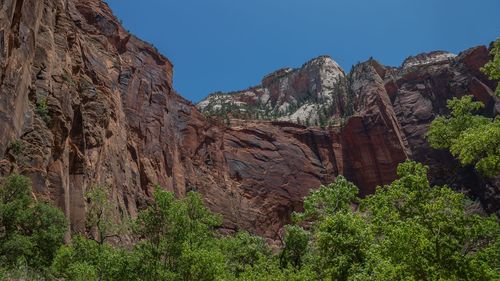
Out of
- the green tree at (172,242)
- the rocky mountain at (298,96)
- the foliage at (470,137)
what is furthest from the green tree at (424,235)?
the rocky mountain at (298,96)

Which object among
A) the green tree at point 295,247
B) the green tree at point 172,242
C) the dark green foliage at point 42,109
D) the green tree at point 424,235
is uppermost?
the dark green foliage at point 42,109

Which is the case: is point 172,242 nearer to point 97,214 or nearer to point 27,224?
point 27,224

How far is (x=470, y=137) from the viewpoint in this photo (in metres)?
13.5

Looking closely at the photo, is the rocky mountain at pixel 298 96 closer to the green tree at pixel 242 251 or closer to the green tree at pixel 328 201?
the green tree at pixel 242 251

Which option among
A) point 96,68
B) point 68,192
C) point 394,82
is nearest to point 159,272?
point 68,192

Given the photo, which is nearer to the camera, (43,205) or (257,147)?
(43,205)

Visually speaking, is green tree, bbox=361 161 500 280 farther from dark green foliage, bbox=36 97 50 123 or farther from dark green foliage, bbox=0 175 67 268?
dark green foliage, bbox=36 97 50 123

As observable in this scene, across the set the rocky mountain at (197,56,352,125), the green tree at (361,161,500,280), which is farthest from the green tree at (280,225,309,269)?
the rocky mountain at (197,56,352,125)

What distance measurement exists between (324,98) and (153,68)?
227ft

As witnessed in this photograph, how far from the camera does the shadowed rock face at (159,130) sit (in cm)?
3600

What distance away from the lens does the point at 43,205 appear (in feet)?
103

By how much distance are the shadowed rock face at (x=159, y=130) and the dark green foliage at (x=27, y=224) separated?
182 cm

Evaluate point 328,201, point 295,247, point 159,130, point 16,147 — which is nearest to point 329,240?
point 328,201

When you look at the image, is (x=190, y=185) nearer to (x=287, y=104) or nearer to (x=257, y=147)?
(x=257, y=147)
